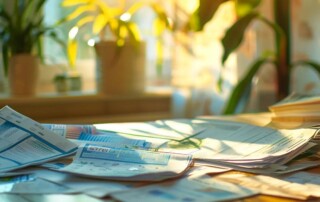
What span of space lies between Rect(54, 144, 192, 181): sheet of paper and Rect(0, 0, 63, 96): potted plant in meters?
1.03

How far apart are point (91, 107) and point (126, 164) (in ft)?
3.96

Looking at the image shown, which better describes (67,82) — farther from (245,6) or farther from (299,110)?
(299,110)

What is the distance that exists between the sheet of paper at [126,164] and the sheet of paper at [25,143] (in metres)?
0.05

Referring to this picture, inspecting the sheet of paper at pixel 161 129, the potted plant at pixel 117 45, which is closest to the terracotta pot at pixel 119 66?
the potted plant at pixel 117 45

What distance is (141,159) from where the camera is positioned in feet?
2.78

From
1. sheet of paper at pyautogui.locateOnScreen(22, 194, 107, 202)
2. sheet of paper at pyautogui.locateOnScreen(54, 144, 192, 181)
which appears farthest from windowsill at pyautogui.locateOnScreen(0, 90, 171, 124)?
sheet of paper at pyautogui.locateOnScreen(22, 194, 107, 202)

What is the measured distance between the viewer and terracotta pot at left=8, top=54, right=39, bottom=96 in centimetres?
185

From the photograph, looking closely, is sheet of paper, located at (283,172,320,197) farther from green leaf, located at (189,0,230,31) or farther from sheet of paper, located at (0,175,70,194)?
green leaf, located at (189,0,230,31)

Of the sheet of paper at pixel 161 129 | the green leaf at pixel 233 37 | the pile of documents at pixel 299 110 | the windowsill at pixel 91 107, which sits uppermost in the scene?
the green leaf at pixel 233 37

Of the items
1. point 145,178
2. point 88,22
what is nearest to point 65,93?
point 88,22

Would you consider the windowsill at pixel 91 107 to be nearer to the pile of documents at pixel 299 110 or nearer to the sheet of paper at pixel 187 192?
the pile of documents at pixel 299 110

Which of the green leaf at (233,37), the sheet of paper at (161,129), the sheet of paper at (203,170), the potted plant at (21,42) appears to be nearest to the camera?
the sheet of paper at (203,170)

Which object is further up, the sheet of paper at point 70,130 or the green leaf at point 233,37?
the green leaf at point 233,37

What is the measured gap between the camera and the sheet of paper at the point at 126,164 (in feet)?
2.51
